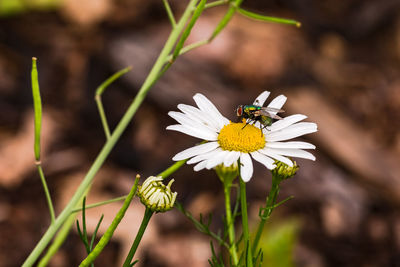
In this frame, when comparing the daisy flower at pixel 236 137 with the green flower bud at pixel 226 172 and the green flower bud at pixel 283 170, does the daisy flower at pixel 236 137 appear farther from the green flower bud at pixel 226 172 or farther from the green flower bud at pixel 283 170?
the green flower bud at pixel 226 172

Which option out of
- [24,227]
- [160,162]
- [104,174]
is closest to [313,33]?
[160,162]

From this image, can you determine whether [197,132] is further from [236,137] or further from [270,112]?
[270,112]

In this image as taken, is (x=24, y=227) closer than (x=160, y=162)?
Yes

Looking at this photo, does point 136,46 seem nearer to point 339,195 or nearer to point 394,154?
point 339,195

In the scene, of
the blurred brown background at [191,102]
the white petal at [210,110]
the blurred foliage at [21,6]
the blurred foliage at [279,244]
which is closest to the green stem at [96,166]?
the white petal at [210,110]

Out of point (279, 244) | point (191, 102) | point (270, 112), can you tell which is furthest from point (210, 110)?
Answer: point (191, 102)

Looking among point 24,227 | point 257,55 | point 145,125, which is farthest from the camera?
point 257,55

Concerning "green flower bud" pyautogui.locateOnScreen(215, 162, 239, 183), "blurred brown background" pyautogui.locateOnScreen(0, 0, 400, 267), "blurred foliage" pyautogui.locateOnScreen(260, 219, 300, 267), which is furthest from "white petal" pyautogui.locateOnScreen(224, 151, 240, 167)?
"blurred brown background" pyautogui.locateOnScreen(0, 0, 400, 267)
